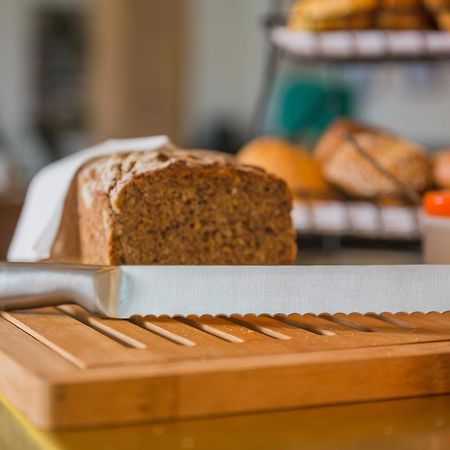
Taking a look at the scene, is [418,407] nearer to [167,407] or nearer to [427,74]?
[167,407]

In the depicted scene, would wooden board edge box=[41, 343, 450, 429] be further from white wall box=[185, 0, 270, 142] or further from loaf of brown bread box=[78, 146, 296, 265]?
white wall box=[185, 0, 270, 142]

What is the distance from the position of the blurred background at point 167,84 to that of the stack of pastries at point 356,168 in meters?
0.16

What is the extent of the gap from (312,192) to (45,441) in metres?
0.83

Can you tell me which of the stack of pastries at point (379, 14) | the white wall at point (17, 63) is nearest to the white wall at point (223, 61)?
the white wall at point (17, 63)

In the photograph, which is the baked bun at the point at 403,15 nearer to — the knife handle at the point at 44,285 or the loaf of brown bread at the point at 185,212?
the loaf of brown bread at the point at 185,212

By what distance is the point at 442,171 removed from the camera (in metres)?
1.37

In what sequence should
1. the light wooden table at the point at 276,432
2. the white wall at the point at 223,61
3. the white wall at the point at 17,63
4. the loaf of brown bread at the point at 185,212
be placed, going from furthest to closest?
the white wall at the point at 17,63
the white wall at the point at 223,61
the loaf of brown bread at the point at 185,212
the light wooden table at the point at 276,432

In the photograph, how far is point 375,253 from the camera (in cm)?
171

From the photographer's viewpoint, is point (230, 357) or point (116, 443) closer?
point (116, 443)

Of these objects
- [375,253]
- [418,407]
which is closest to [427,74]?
[375,253]

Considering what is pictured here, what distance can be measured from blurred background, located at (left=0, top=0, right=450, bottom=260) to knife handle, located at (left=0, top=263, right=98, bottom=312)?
2.45 ft

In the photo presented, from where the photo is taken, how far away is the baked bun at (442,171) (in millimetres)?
1365

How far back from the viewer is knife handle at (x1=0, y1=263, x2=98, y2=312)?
854 mm

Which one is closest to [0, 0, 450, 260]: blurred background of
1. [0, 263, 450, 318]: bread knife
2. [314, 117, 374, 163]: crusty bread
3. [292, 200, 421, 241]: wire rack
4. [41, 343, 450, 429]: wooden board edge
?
[314, 117, 374, 163]: crusty bread
